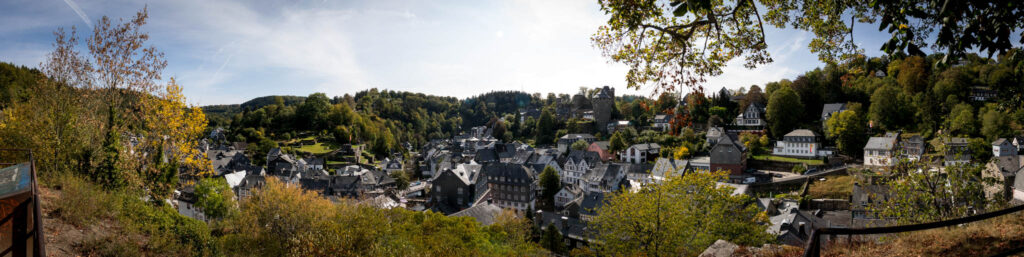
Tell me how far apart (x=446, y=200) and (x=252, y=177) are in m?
16.1

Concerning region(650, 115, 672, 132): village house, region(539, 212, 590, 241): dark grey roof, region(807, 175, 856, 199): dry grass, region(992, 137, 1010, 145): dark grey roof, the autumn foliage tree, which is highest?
region(650, 115, 672, 132): village house

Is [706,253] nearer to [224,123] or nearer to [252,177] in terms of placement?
[252,177]

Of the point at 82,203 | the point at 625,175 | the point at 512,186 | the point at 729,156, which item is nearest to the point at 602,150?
the point at 625,175

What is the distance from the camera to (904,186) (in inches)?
332

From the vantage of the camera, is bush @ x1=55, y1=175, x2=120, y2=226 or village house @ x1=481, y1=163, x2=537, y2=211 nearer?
bush @ x1=55, y1=175, x2=120, y2=226

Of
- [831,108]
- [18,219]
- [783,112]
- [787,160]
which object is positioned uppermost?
[831,108]

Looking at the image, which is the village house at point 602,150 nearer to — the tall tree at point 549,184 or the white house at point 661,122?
the tall tree at point 549,184

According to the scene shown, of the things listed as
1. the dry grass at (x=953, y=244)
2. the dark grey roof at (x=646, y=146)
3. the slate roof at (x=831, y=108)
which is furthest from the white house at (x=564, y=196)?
the dry grass at (x=953, y=244)

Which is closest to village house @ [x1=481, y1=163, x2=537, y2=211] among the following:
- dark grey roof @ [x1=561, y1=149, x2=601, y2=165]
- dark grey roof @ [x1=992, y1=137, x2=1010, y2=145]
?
dark grey roof @ [x1=561, y1=149, x2=601, y2=165]

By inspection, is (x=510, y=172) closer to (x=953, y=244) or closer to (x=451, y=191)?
(x=451, y=191)

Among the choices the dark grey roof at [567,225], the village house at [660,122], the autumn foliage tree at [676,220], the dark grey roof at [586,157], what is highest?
the village house at [660,122]

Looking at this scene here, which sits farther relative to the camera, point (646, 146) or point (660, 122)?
point (660, 122)

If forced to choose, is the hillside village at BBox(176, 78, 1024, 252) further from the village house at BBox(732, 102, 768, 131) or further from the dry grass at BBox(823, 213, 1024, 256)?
the dry grass at BBox(823, 213, 1024, 256)

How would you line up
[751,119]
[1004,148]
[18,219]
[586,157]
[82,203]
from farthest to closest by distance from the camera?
[751,119] < [586,157] < [1004,148] < [82,203] < [18,219]
